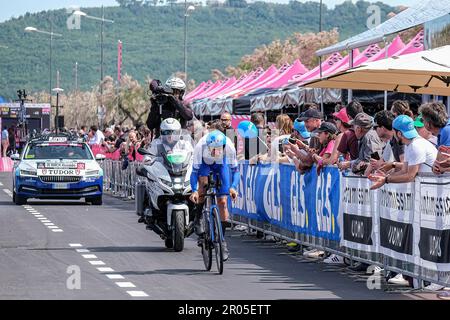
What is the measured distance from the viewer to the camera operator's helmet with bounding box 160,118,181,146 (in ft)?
61.6

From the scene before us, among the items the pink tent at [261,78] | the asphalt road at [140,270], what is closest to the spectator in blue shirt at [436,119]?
the asphalt road at [140,270]

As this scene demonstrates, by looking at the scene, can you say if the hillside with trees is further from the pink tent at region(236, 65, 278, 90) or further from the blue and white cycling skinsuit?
the blue and white cycling skinsuit

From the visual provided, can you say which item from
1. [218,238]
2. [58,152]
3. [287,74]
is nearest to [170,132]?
[218,238]

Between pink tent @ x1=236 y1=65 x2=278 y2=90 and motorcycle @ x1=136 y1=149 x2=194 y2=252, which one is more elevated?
pink tent @ x1=236 y1=65 x2=278 y2=90

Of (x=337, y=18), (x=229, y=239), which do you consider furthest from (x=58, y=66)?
(x=229, y=239)

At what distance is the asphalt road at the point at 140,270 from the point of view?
520 inches

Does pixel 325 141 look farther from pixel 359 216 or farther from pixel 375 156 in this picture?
pixel 359 216

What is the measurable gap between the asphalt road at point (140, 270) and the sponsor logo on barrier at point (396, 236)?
20.2 inches

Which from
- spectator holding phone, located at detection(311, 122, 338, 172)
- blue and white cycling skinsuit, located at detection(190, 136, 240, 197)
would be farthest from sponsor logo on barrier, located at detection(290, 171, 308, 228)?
blue and white cycling skinsuit, located at detection(190, 136, 240, 197)

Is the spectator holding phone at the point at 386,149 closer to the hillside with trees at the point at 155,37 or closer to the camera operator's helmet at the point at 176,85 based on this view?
the camera operator's helmet at the point at 176,85

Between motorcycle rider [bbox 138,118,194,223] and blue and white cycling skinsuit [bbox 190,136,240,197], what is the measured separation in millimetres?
2348

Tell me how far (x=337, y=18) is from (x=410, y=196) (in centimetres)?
17006

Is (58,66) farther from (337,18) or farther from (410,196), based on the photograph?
(410,196)
